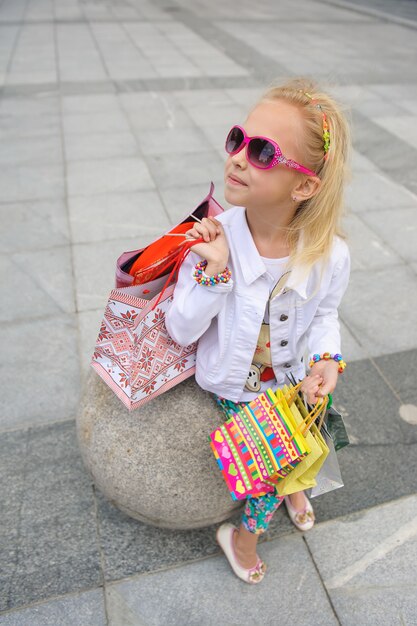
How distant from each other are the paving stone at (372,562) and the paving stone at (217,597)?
3.3 inches

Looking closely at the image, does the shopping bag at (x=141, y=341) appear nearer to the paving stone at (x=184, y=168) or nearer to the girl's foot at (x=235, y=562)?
the girl's foot at (x=235, y=562)

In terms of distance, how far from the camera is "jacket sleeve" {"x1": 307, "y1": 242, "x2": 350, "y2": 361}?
1934mm

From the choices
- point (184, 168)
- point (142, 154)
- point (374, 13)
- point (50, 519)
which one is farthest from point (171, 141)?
point (374, 13)

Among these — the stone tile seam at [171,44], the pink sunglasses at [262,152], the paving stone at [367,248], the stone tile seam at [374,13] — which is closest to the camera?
the pink sunglasses at [262,152]

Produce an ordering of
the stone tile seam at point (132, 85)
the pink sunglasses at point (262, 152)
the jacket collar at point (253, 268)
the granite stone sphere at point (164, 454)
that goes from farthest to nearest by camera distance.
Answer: the stone tile seam at point (132, 85), the granite stone sphere at point (164, 454), the jacket collar at point (253, 268), the pink sunglasses at point (262, 152)

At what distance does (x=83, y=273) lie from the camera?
4.08 meters

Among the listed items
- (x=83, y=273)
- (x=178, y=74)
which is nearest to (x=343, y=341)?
(x=83, y=273)

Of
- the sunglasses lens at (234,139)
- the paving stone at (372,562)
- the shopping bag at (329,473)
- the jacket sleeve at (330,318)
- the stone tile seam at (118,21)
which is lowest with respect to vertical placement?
the paving stone at (372,562)

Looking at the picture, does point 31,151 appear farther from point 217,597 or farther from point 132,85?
point 217,597

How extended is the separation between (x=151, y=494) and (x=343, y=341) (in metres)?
1.97

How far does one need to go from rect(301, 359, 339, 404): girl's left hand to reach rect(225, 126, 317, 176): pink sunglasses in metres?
0.72

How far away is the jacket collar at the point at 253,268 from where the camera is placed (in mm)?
1778

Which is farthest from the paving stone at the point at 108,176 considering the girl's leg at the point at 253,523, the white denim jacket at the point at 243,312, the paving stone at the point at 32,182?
the girl's leg at the point at 253,523

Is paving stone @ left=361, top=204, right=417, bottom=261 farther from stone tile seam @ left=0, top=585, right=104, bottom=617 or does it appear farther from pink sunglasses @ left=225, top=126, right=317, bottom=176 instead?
stone tile seam @ left=0, top=585, right=104, bottom=617
